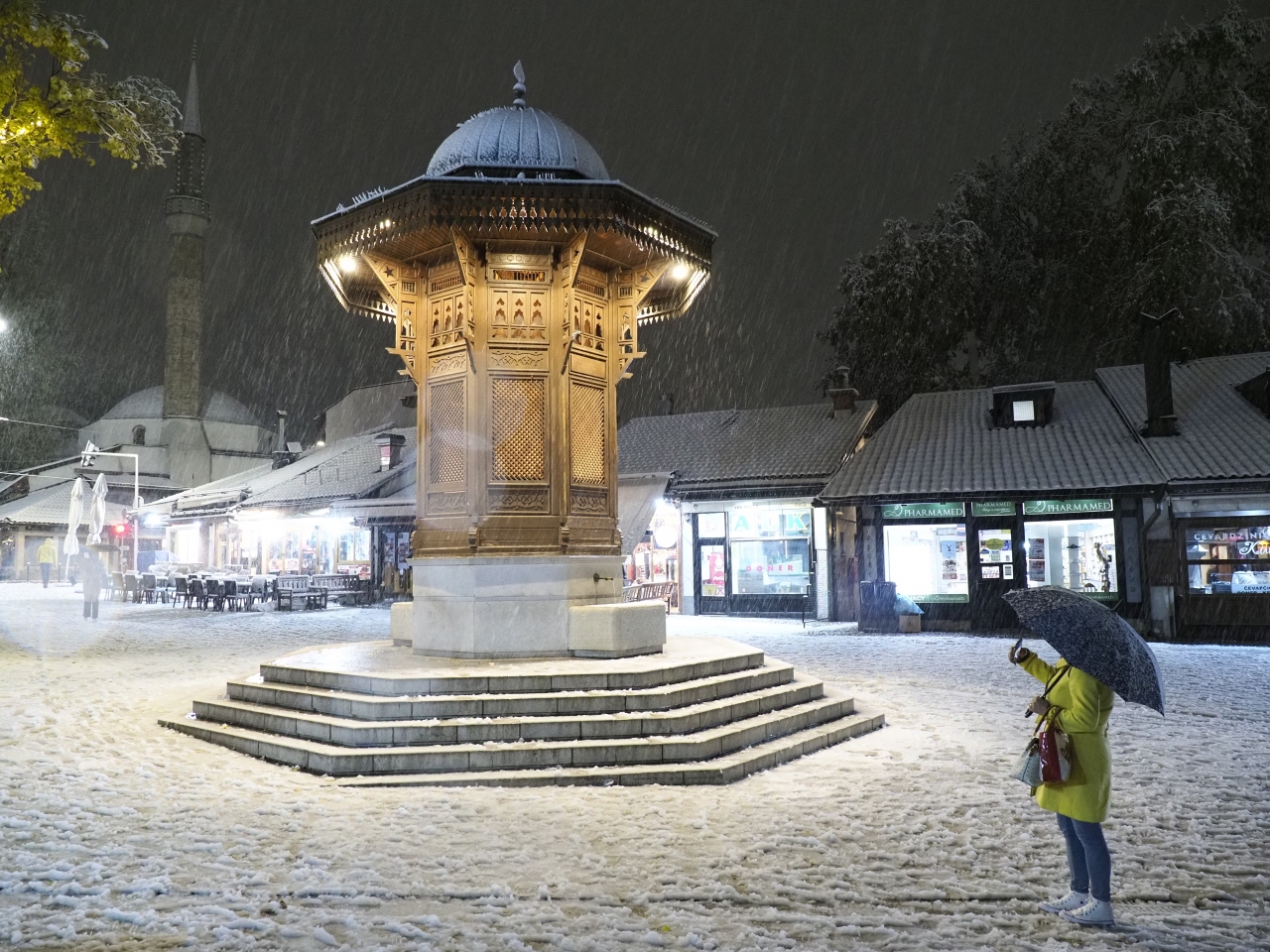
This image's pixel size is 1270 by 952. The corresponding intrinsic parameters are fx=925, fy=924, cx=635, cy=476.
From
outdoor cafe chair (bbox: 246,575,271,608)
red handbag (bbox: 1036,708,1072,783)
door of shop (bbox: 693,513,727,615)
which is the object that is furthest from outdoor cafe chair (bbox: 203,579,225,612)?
red handbag (bbox: 1036,708,1072,783)

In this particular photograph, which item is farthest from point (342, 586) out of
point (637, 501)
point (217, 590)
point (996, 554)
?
point (996, 554)

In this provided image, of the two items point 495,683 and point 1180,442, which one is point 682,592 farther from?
point 495,683

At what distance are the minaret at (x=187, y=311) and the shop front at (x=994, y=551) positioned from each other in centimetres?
4433

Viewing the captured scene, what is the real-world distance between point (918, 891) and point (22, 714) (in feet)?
29.7

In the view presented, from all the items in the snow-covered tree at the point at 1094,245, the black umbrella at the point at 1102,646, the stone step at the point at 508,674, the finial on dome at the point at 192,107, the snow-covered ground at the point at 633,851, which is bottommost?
the snow-covered ground at the point at 633,851

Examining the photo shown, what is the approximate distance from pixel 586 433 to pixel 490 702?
13.0ft

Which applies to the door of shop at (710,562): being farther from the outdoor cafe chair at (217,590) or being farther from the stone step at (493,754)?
the stone step at (493,754)

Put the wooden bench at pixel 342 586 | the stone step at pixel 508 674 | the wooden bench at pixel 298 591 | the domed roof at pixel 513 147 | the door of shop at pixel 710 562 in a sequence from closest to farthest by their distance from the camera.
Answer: the stone step at pixel 508 674, the domed roof at pixel 513 147, the door of shop at pixel 710 562, the wooden bench at pixel 298 591, the wooden bench at pixel 342 586

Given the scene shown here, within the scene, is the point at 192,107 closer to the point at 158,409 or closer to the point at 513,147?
the point at 158,409

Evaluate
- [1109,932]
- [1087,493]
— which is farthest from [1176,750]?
[1087,493]

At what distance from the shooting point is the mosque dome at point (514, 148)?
34.2 feet

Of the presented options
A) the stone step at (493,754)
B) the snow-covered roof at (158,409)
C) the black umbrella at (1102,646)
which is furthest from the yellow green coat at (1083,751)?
the snow-covered roof at (158,409)

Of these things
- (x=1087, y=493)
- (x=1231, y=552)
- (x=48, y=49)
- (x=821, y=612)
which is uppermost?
(x=48, y=49)

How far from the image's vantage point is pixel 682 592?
82.0 feet
